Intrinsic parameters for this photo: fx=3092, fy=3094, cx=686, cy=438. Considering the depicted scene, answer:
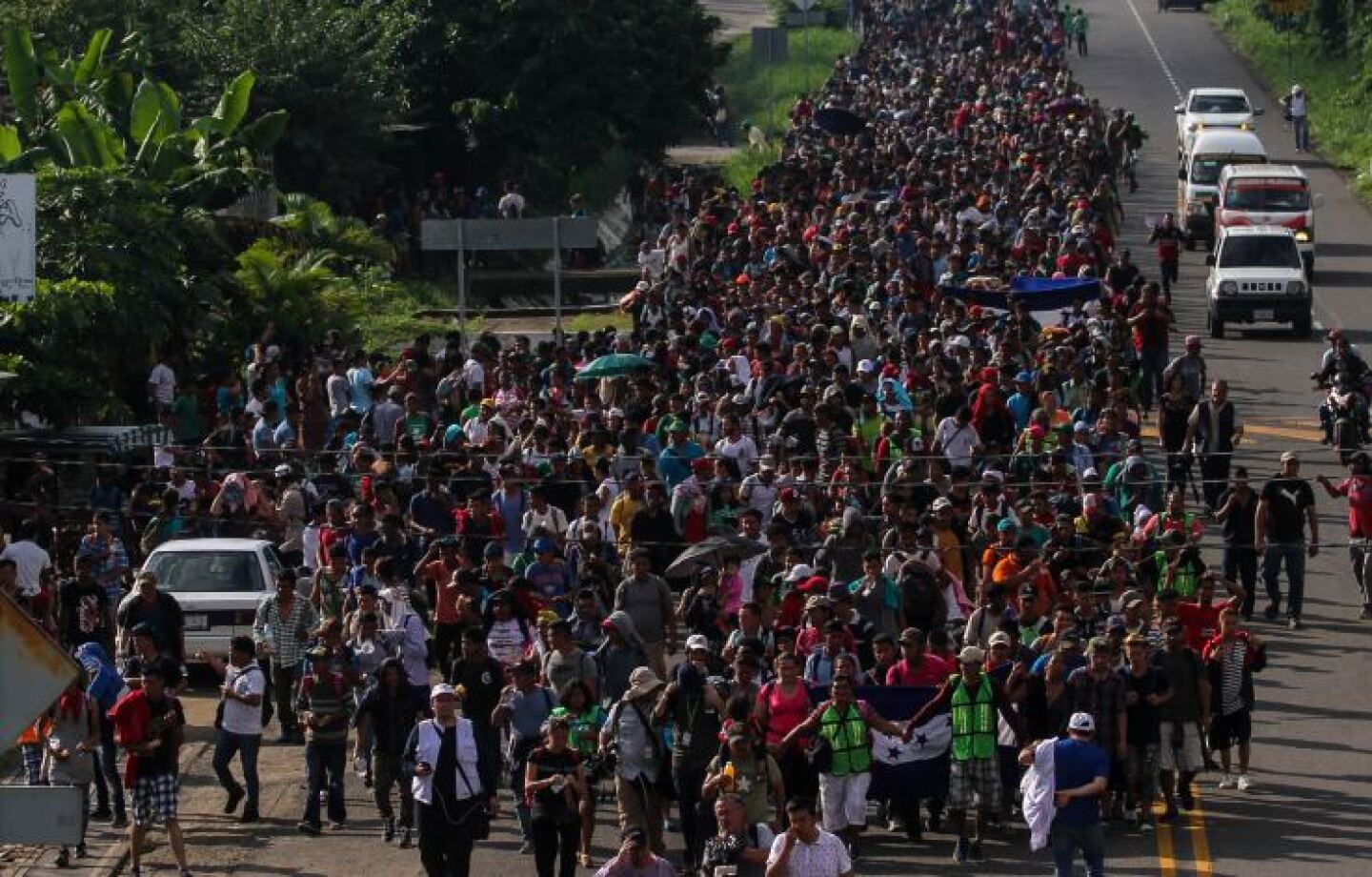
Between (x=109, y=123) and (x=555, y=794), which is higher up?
(x=109, y=123)

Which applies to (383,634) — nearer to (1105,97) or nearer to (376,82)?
(376,82)

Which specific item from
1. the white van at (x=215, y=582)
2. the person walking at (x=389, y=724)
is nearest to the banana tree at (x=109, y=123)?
the white van at (x=215, y=582)

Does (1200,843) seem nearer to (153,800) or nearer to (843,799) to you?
(843,799)

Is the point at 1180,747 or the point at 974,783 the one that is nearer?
the point at 974,783

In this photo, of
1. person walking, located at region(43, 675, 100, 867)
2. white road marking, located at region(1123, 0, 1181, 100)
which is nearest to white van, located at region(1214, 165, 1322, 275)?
white road marking, located at region(1123, 0, 1181, 100)

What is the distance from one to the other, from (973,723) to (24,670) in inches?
409

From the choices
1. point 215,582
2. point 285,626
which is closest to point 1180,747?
point 285,626

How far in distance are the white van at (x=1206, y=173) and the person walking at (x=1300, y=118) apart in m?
11.4

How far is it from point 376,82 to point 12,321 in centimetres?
2039

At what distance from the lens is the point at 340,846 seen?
1991 cm

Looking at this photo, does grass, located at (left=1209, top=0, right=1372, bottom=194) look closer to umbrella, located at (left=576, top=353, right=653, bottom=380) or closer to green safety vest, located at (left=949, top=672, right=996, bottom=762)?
umbrella, located at (left=576, top=353, right=653, bottom=380)

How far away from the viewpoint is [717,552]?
2302 cm

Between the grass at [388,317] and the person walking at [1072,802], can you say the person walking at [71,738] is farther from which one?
the grass at [388,317]

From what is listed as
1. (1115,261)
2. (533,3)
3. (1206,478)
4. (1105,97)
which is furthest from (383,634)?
(1105,97)
